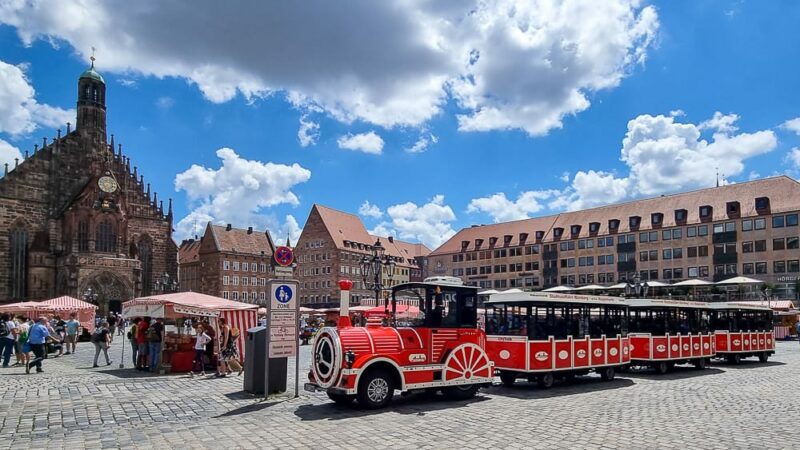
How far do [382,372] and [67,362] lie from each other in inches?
632

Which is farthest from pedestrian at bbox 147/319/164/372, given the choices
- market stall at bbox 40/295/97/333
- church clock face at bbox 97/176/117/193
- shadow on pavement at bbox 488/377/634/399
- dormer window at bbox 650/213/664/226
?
dormer window at bbox 650/213/664/226

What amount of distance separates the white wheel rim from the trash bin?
312cm

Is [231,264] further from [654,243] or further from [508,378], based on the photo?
[508,378]

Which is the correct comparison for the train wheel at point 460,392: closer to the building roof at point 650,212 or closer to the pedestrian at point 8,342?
the pedestrian at point 8,342

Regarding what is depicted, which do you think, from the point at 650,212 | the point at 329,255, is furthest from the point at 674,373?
the point at 329,255

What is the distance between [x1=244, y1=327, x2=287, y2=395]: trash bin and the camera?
14273 millimetres

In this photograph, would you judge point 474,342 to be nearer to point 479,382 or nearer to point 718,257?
point 479,382

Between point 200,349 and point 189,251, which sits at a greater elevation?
point 189,251

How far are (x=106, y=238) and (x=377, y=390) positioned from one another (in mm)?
50546

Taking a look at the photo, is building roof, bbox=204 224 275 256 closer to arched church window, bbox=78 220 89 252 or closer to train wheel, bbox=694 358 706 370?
arched church window, bbox=78 220 89 252

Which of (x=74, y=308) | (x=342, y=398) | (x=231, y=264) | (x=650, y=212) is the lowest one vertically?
(x=342, y=398)

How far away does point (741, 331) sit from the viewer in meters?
25.1

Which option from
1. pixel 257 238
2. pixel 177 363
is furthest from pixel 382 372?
pixel 257 238

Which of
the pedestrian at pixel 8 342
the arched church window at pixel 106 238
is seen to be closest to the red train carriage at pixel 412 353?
the pedestrian at pixel 8 342
